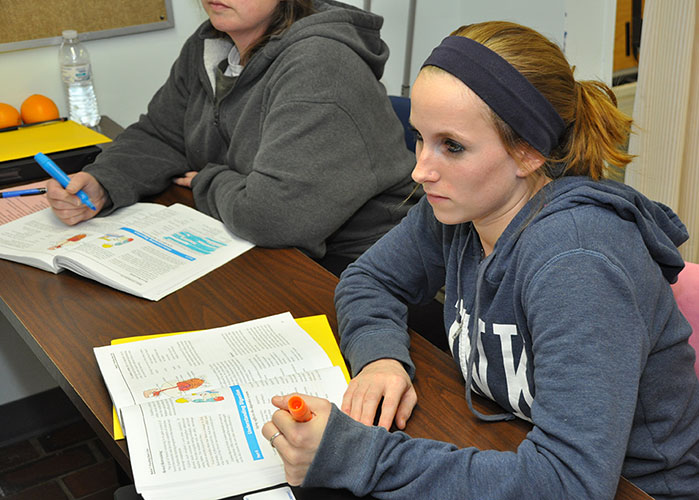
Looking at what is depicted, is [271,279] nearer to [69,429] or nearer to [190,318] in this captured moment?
[190,318]

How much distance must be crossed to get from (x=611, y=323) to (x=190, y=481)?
19.0 inches

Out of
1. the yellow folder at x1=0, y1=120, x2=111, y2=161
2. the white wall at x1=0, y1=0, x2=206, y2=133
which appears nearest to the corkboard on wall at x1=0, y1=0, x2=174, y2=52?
the white wall at x1=0, y1=0, x2=206, y2=133

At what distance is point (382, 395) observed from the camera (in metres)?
0.99

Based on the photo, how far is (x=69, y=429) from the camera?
2.33m

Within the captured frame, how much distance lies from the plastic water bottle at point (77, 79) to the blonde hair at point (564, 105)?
1494 millimetres

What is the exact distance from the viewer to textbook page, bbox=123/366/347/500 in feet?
→ 2.85

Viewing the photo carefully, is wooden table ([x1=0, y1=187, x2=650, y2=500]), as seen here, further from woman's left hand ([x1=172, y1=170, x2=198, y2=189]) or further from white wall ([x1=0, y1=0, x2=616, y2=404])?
white wall ([x1=0, y1=0, x2=616, y2=404])

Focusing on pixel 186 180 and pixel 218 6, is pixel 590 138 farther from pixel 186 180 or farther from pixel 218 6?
pixel 186 180

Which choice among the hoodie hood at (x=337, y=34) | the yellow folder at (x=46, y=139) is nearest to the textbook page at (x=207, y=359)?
the hoodie hood at (x=337, y=34)

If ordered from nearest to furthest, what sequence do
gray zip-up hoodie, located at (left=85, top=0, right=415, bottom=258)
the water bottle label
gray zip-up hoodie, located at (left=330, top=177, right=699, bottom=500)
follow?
gray zip-up hoodie, located at (left=330, top=177, right=699, bottom=500), gray zip-up hoodie, located at (left=85, top=0, right=415, bottom=258), the water bottle label

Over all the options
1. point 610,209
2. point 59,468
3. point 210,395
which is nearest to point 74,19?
point 59,468

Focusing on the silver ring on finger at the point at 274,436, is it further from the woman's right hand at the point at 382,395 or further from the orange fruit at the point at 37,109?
the orange fruit at the point at 37,109

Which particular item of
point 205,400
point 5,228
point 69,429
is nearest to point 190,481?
point 205,400

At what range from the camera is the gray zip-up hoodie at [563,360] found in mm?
788
